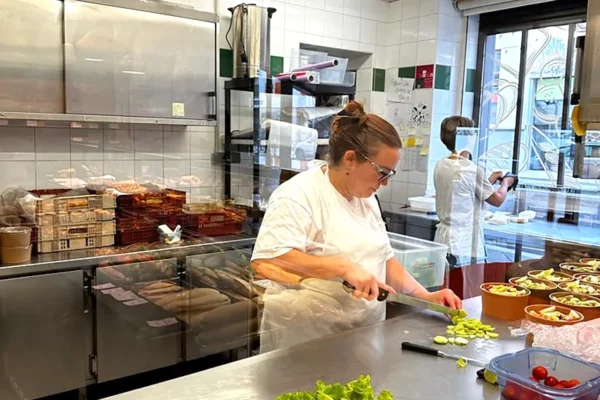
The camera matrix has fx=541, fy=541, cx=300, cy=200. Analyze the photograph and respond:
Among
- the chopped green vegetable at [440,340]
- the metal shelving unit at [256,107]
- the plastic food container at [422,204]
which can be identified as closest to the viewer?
the chopped green vegetable at [440,340]

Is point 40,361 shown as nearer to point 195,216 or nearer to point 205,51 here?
point 195,216

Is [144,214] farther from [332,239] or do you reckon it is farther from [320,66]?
[332,239]

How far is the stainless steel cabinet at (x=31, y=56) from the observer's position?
253cm

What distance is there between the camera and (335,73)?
3750 millimetres

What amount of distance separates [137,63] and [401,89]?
209cm

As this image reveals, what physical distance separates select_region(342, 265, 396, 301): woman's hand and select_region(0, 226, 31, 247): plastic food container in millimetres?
1584

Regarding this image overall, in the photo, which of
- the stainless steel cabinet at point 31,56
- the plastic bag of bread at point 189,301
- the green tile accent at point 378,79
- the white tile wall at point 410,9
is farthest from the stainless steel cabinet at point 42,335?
the white tile wall at point 410,9

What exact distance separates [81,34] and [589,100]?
235 centimetres

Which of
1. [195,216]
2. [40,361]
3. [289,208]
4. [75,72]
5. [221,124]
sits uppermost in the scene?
[75,72]

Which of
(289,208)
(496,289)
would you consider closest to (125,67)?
(289,208)

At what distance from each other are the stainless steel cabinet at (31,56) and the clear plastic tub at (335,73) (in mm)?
1559

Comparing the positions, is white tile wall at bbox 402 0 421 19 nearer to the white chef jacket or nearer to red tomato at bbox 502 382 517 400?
the white chef jacket

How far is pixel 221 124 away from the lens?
3.44 m

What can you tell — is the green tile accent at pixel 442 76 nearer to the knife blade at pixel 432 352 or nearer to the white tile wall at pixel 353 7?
the white tile wall at pixel 353 7
